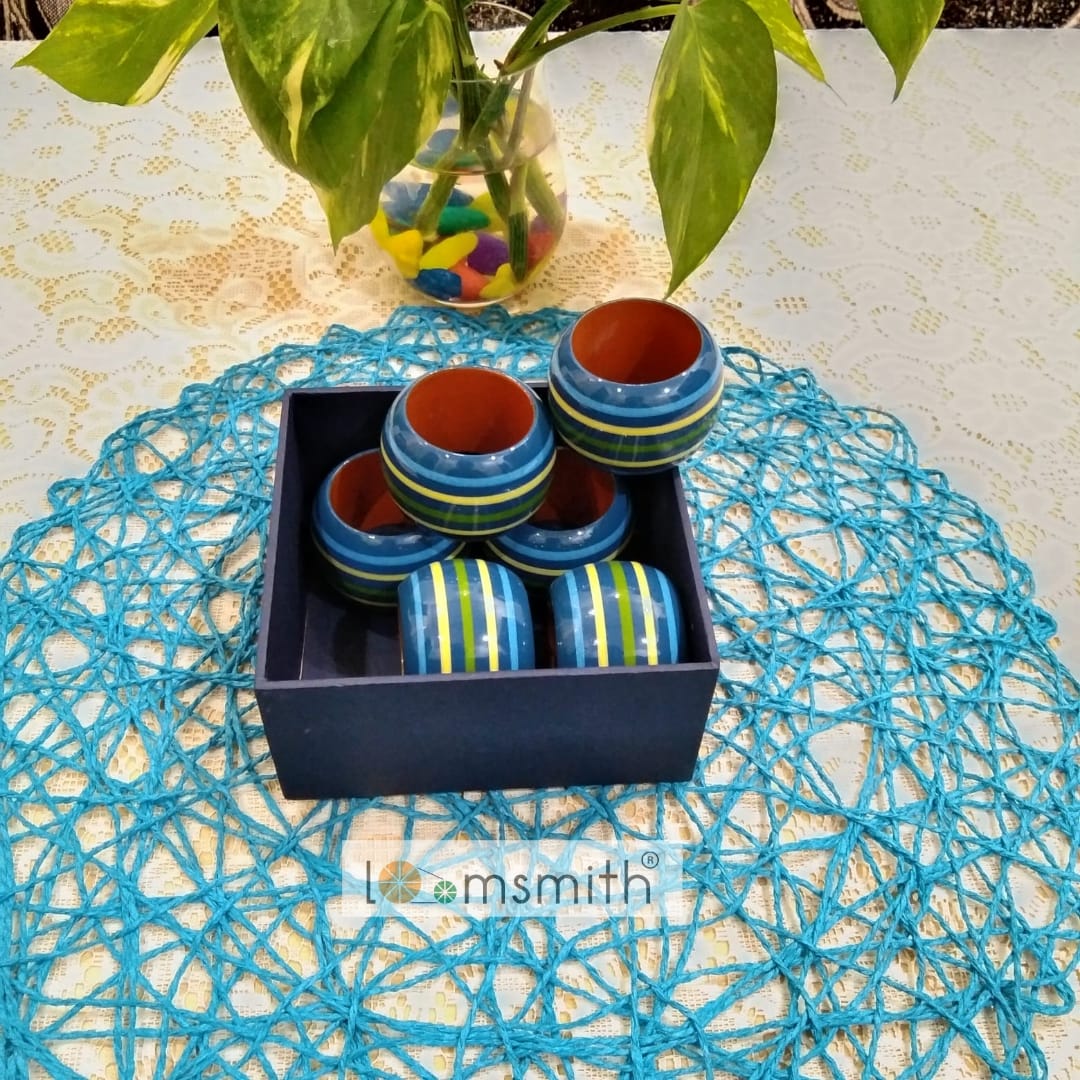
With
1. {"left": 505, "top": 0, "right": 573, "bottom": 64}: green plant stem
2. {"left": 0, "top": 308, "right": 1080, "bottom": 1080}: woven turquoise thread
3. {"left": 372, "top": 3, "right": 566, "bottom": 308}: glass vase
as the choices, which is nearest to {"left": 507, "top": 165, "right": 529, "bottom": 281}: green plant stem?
{"left": 372, "top": 3, "right": 566, "bottom": 308}: glass vase

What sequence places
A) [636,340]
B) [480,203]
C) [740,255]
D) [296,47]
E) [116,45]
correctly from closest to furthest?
[296,47] < [116,45] < [636,340] < [480,203] < [740,255]

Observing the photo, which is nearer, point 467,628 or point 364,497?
point 467,628

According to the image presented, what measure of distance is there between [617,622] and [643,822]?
4.5 inches

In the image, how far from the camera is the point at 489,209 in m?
0.81

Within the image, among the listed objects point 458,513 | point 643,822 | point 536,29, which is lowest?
point 643,822

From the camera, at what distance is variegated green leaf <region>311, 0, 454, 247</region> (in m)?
0.48

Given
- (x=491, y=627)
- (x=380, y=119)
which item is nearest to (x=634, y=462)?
(x=491, y=627)

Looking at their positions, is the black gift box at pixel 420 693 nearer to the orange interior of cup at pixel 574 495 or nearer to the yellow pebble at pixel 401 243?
the orange interior of cup at pixel 574 495

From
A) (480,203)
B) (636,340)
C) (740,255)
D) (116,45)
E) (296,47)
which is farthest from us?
(740,255)

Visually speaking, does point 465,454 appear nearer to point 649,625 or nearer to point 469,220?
point 649,625

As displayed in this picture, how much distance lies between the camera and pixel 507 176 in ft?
2.54

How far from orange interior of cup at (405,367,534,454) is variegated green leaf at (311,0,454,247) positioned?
147mm

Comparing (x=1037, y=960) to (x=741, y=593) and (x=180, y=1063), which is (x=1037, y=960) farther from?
(x=180, y=1063)

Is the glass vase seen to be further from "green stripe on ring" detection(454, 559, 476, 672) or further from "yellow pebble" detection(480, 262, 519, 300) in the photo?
"green stripe on ring" detection(454, 559, 476, 672)
